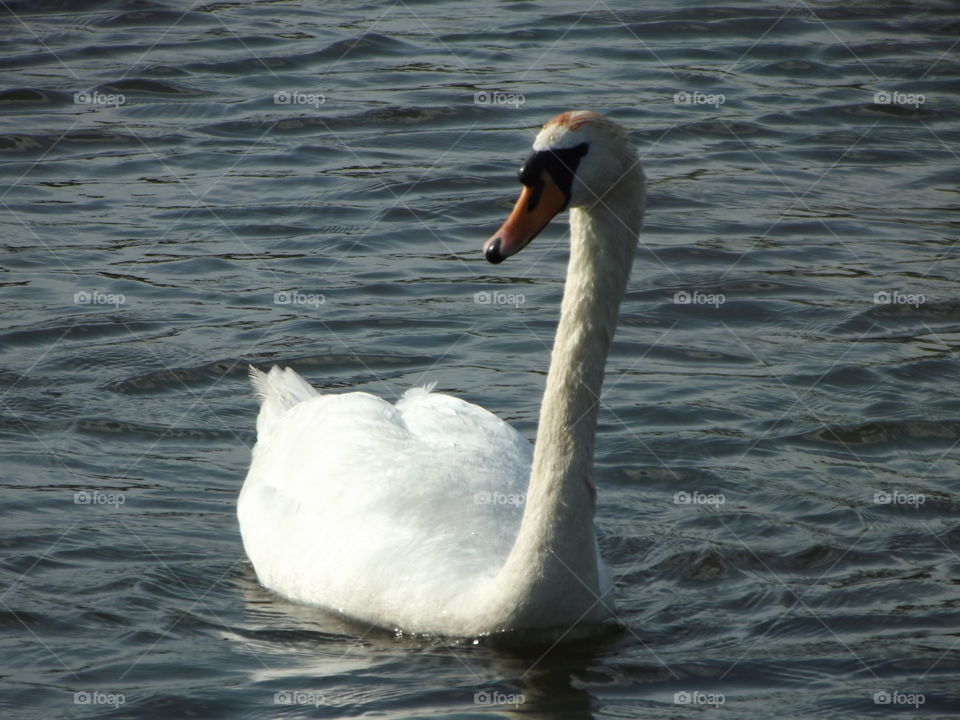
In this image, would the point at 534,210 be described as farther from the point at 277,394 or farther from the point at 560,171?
the point at 277,394

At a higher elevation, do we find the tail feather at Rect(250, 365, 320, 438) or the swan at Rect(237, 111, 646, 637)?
the tail feather at Rect(250, 365, 320, 438)

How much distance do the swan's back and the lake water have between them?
21 centimetres

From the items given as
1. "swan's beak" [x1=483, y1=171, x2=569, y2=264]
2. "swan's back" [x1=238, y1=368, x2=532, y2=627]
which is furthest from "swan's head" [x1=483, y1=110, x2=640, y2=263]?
"swan's back" [x1=238, y1=368, x2=532, y2=627]

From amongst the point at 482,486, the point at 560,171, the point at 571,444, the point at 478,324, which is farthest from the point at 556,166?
the point at 478,324

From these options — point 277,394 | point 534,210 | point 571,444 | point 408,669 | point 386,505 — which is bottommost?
point 408,669

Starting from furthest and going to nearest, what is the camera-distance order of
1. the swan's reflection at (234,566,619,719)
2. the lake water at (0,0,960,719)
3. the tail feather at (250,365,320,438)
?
1. the tail feather at (250,365,320,438)
2. the lake water at (0,0,960,719)
3. the swan's reflection at (234,566,619,719)

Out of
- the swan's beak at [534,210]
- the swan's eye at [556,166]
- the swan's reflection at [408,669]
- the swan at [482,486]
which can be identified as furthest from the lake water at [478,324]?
the swan's eye at [556,166]

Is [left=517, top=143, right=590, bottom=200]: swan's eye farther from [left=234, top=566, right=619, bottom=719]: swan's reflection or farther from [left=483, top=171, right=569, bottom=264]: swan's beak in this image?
[left=234, top=566, right=619, bottom=719]: swan's reflection

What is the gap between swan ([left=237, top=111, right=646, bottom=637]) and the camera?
659cm

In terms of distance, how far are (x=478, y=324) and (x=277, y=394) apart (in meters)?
2.48

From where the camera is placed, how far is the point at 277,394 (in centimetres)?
948

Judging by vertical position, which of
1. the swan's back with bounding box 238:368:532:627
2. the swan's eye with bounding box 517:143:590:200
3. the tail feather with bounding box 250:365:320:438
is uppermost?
the swan's eye with bounding box 517:143:590:200

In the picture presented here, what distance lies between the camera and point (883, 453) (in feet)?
31.4

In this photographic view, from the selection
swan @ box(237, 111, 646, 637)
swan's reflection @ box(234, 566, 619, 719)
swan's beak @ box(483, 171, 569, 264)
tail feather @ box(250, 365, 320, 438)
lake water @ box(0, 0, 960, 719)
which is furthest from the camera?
tail feather @ box(250, 365, 320, 438)
